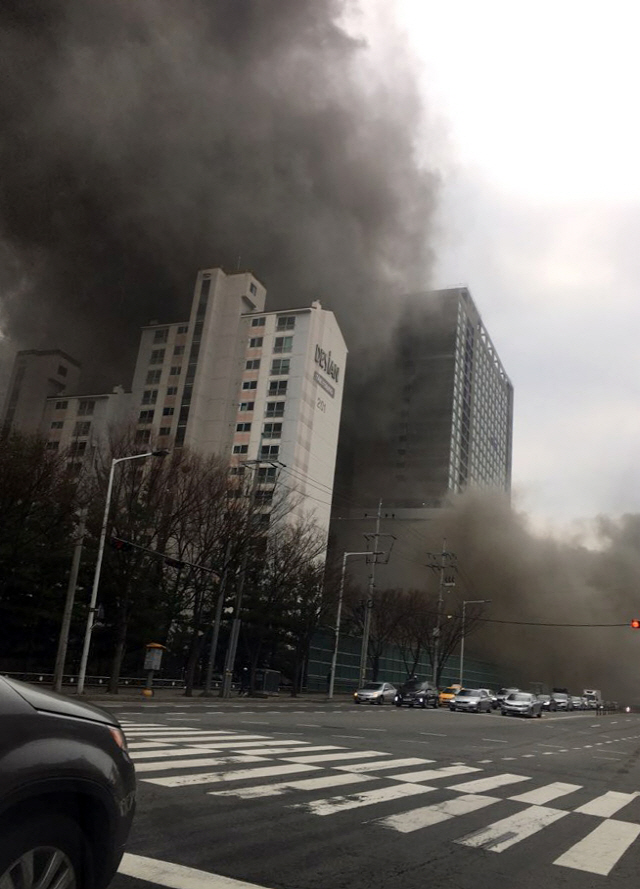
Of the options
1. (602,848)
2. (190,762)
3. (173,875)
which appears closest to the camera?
(173,875)

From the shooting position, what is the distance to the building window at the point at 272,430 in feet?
244

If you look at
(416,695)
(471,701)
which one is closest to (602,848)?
(416,695)

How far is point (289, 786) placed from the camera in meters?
7.68

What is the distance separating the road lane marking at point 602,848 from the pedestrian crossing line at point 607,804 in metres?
0.56

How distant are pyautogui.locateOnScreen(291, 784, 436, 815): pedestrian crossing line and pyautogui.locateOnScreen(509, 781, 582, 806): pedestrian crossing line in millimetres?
1139

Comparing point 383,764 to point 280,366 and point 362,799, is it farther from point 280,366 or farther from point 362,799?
point 280,366

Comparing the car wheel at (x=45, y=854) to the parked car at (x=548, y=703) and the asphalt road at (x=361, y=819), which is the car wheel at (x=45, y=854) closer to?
the asphalt road at (x=361, y=819)

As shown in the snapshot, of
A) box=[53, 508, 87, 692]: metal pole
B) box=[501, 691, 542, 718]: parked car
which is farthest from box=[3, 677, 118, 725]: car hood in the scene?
box=[501, 691, 542, 718]: parked car

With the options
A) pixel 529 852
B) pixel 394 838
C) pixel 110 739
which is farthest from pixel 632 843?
pixel 110 739

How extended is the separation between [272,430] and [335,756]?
211 feet

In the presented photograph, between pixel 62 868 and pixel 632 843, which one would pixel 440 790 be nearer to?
pixel 632 843

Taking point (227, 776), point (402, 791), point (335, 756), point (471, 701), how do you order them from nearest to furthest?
point (227, 776) → point (402, 791) → point (335, 756) → point (471, 701)

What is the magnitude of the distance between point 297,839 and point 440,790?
3696 mm

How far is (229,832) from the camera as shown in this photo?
5371 mm
